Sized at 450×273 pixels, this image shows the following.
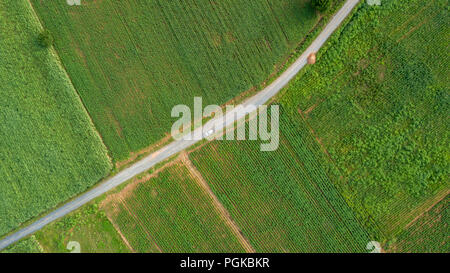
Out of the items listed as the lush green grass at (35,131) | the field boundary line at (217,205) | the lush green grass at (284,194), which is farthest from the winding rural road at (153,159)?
the lush green grass at (284,194)

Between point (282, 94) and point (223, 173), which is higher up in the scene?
point (282, 94)

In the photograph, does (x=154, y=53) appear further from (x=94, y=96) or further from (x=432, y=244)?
(x=432, y=244)

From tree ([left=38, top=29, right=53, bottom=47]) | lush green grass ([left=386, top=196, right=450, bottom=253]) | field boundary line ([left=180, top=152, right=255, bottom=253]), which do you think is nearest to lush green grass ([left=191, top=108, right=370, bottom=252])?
field boundary line ([left=180, top=152, right=255, bottom=253])

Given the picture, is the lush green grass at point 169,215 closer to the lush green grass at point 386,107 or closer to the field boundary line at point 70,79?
the field boundary line at point 70,79

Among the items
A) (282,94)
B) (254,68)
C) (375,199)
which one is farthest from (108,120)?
(375,199)

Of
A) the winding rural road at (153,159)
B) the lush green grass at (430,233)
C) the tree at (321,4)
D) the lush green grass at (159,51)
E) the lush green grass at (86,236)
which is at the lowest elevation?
the lush green grass at (430,233)

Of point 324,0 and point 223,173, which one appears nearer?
point 324,0
